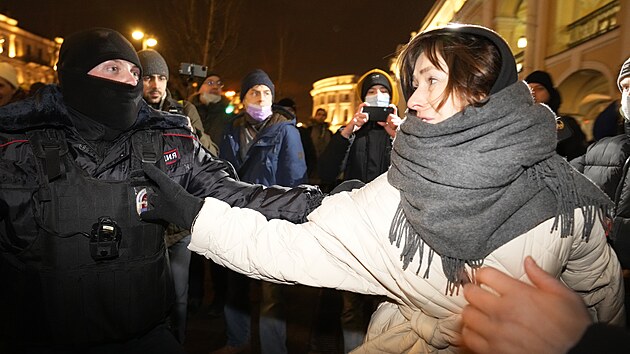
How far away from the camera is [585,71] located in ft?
38.3

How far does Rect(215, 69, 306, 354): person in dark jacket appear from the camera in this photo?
367cm

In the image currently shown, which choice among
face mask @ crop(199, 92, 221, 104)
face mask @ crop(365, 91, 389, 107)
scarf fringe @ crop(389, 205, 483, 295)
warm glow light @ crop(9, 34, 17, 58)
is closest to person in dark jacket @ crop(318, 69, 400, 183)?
face mask @ crop(365, 91, 389, 107)

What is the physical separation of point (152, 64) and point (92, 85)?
267 centimetres

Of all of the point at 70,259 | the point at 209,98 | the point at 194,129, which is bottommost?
the point at 70,259

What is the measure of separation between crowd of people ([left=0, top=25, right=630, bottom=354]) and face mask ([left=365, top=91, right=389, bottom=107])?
5.72ft

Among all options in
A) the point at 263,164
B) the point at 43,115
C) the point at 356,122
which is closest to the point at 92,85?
the point at 43,115

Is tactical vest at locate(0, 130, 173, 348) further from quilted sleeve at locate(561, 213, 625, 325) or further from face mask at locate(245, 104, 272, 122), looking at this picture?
face mask at locate(245, 104, 272, 122)

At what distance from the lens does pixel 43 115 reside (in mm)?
1904

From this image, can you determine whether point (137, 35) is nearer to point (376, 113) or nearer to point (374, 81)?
point (374, 81)

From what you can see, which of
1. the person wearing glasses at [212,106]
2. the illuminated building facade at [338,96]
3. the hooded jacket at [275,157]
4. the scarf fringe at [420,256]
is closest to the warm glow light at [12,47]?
the illuminated building facade at [338,96]

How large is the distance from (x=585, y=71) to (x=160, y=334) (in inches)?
511

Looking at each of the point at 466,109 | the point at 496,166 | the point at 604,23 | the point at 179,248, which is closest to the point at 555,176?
the point at 496,166

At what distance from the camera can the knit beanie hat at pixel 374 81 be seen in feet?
12.5

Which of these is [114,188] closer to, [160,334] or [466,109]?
[160,334]
